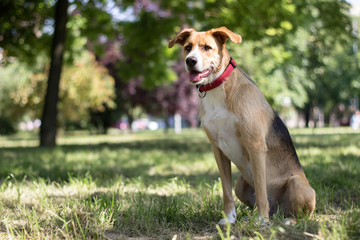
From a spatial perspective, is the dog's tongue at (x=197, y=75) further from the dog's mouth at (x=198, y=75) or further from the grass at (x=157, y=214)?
the grass at (x=157, y=214)

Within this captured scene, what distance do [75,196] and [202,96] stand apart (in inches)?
76.9

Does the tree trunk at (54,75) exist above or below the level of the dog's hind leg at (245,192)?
above

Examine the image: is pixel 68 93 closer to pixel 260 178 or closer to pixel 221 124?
pixel 221 124

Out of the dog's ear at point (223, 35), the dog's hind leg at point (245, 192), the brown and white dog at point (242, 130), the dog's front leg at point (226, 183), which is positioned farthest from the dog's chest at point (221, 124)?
the dog's ear at point (223, 35)

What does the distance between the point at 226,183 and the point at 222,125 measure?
1.88 feet

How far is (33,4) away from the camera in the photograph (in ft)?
38.5

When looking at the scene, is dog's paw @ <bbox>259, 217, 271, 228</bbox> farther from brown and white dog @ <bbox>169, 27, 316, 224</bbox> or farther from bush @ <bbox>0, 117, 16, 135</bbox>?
bush @ <bbox>0, 117, 16, 135</bbox>

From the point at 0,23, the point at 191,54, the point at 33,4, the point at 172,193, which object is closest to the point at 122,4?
the point at 33,4

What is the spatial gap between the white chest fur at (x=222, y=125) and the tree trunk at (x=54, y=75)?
962cm

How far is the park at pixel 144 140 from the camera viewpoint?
292cm

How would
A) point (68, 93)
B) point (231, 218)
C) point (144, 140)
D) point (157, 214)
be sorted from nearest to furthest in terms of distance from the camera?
point (231, 218) → point (157, 214) → point (144, 140) → point (68, 93)

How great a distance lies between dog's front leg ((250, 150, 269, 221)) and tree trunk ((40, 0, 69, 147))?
33.0 feet

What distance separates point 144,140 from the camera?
1670 centimetres

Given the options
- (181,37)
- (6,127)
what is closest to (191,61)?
(181,37)
